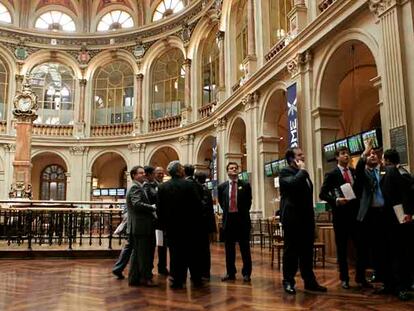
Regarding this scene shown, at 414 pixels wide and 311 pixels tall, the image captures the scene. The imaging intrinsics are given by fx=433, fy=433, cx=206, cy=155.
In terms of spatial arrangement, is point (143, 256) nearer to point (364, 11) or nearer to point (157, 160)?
point (364, 11)

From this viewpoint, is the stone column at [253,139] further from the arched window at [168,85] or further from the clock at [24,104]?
the arched window at [168,85]

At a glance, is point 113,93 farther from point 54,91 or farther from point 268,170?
point 268,170

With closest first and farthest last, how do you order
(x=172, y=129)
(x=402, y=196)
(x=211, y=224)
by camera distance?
(x=402, y=196)
(x=211, y=224)
(x=172, y=129)

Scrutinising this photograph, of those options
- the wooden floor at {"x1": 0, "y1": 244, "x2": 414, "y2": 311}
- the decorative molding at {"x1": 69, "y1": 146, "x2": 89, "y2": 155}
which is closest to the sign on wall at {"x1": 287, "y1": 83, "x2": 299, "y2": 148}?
the wooden floor at {"x1": 0, "y1": 244, "x2": 414, "y2": 311}

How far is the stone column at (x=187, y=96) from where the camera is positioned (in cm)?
2030

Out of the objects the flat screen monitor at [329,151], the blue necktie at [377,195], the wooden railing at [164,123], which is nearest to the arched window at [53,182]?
the wooden railing at [164,123]

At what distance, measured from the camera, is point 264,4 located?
13.9 meters

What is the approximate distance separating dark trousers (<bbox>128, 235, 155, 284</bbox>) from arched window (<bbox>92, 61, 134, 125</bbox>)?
18429 mm

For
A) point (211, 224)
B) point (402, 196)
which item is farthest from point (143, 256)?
point (402, 196)

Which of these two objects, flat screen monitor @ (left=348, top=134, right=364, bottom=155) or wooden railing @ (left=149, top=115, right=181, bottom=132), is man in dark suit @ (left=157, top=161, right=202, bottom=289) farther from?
wooden railing @ (left=149, top=115, right=181, bottom=132)

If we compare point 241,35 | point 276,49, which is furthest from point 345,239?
point 241,35

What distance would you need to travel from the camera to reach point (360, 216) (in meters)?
4.96

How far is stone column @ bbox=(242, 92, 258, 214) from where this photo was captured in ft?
45.1

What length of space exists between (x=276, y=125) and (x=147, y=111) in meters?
10.5
